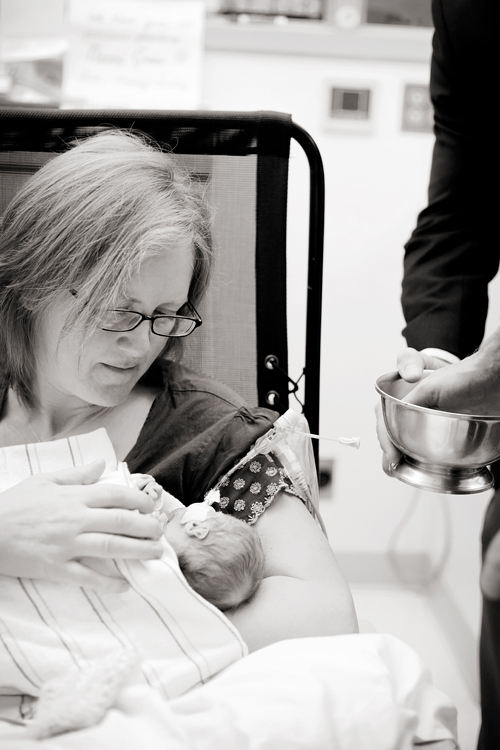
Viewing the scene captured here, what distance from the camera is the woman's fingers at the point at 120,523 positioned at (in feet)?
2.24

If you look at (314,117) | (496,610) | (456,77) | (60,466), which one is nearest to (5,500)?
(60,466)

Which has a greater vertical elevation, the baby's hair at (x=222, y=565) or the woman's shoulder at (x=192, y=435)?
the woman's shoulder at (x=192, y=435)

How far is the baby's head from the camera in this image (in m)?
0.75

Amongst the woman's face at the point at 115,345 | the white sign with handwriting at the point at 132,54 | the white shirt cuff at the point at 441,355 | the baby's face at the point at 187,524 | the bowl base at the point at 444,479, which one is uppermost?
the white sign with handwriting at the point at 132,54

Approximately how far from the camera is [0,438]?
0.92 meters

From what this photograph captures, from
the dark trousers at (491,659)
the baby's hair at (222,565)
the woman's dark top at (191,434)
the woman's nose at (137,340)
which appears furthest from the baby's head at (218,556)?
→ the dark trousers at (491,659)

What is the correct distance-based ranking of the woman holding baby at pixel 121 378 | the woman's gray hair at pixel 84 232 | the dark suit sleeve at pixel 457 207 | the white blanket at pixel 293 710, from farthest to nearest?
the dark suit sleeve at pixel 457 207 → the woman's gray hair at pixel 84 232 → the woman holding baby at pixel 121 378 → the white blanket at pixel 293 710

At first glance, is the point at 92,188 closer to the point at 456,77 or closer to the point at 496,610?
the point at 456,77

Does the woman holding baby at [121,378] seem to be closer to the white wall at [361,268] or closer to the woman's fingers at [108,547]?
the woman's fingers at [108,547]

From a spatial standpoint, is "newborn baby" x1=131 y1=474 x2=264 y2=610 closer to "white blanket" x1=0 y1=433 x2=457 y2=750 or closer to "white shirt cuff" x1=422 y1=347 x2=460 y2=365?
"white blanket" x1=0 y1=433 x2=457 y2=750

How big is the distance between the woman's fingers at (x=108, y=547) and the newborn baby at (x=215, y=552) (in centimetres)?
9

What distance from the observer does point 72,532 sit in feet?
2.23

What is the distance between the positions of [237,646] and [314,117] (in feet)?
4.74

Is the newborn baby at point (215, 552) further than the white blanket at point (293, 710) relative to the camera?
Yes
